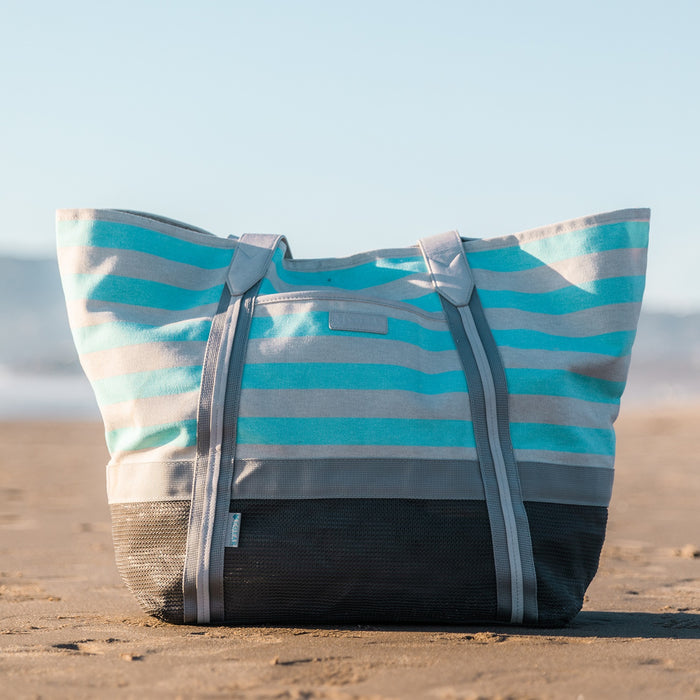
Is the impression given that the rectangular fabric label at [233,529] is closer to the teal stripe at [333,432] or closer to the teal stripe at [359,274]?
the teal stripe at [333,432]

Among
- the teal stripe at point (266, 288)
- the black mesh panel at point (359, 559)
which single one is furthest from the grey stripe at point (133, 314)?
the black mesh panel at point (359, 559)

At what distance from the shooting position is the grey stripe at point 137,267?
6.72 feet

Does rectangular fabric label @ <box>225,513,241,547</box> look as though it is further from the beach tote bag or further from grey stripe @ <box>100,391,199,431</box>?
grey stripe @ <box>100,391,199,431</box>

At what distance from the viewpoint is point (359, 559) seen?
1855mm

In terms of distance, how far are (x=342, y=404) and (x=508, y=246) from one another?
652mm

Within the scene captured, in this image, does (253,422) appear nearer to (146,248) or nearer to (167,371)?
(167,371)

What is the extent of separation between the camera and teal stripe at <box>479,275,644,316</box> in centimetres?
210

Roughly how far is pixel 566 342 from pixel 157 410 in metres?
0.95

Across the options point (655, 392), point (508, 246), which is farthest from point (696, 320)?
point (508, 246)

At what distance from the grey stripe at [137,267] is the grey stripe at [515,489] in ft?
2.19

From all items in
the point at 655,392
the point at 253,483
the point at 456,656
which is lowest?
the point at 655,392

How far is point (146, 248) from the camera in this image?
6.77ft

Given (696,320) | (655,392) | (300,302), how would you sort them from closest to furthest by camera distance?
(300,302) < (655,392) < (696,320)

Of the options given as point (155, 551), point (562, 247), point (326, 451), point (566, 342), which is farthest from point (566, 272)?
point (155, 551)
